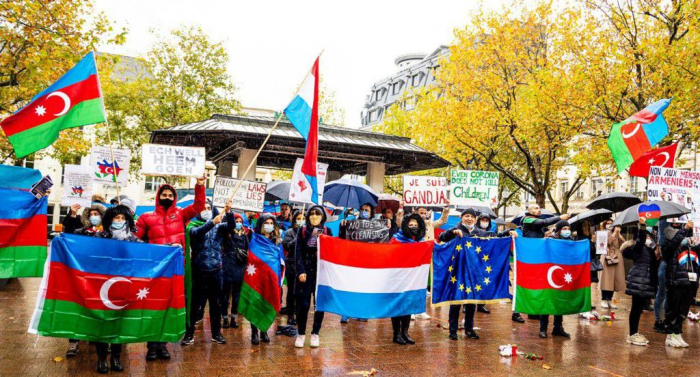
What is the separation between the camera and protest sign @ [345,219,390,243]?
7926mm

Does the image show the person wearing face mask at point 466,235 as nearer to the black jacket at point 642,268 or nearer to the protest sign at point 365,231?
the protest sign at point 365,231

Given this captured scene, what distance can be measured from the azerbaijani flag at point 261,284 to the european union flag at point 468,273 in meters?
2.37

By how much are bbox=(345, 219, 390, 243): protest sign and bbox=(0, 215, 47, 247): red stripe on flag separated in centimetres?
451

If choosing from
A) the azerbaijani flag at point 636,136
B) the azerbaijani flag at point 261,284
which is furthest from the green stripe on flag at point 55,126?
the azerbaijani flag at point 636,136

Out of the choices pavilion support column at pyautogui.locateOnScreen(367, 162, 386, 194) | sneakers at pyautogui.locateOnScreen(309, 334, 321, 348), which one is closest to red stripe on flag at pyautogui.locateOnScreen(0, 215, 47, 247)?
sneakers at pyautogui.locateOnScreen(309, 334, 321, 348)

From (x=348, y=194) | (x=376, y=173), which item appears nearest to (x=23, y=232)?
(x=348, y=194)

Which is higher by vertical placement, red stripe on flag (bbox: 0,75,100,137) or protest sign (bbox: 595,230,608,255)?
red stripe on flag (bbox: 0,75,100,137)

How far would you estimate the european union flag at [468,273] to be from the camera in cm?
842

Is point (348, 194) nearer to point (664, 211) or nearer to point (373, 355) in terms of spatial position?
point (373, 355)

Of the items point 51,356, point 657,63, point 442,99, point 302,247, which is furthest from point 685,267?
point 442,99

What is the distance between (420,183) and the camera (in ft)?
37.1

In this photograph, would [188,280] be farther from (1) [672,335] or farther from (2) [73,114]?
(1) [672,335]

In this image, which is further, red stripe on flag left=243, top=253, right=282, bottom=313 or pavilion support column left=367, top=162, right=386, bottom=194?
pavilion support column left=367, top=162, right=386, bottom=194

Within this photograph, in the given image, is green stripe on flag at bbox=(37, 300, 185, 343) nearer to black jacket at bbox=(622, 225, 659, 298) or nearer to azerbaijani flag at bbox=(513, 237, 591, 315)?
azerbaijani flag at bbox=(513, 237, 591, 315)
